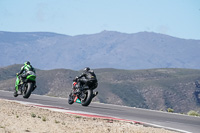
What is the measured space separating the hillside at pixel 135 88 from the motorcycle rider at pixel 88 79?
119m

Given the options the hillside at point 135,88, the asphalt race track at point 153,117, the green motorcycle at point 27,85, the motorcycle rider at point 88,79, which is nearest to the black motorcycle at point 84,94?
the motorcycle rider at point 88,79

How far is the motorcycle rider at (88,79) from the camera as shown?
20.1 metres

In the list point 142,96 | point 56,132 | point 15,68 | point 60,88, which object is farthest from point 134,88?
point 56,132

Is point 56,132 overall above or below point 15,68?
below

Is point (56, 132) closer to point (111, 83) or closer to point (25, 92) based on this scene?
point (25, 92)

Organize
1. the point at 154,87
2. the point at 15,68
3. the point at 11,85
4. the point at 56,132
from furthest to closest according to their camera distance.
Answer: the point at 15,68
the point at 154,87
the point at 11,85
the point at 56,132

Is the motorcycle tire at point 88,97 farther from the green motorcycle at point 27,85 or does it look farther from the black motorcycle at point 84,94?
the green motorcycle at point 27,85

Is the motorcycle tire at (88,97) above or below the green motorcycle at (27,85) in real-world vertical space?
below

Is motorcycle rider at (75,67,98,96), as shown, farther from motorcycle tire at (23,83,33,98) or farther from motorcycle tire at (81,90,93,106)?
motorcycle tire at (23,83,33,98)

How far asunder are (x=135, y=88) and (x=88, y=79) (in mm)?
151038

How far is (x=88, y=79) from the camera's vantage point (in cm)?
2022

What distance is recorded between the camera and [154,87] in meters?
166

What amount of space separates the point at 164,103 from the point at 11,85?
5786 cm

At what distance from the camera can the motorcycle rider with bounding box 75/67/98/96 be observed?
65.9ft
